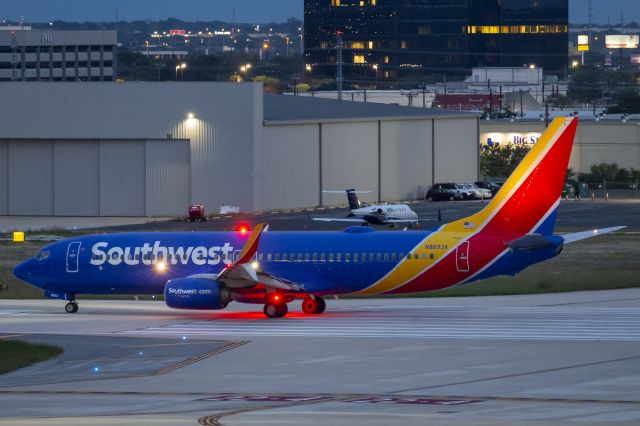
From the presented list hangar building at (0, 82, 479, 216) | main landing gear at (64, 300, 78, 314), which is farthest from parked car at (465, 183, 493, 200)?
main landing gear at (64, 300, 78, 314)

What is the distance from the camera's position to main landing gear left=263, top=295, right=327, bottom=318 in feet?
133

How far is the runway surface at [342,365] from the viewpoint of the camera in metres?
24.2

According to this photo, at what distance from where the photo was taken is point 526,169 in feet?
130

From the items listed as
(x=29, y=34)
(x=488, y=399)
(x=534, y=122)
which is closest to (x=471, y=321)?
(x=488, y=399)

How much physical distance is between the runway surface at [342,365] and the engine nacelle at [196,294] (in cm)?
71

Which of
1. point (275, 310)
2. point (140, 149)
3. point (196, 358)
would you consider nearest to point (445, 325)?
point (275, 310)

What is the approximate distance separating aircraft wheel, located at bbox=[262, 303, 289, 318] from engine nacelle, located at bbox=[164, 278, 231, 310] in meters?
1.52

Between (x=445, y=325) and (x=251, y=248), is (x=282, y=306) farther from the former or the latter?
(x=445, y=325)

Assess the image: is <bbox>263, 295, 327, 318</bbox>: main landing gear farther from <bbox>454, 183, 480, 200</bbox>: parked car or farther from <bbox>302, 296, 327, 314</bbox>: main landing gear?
<bbox>454, 183, 480, 200</bbox>: parked car

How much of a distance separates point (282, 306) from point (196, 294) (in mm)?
2873

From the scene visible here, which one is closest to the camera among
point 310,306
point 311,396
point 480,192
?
point 311,396

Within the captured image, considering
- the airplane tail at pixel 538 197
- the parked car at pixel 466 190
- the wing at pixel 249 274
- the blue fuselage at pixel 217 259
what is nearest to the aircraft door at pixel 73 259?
the blue fuselage at pixel 217 259

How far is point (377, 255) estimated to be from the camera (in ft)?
130

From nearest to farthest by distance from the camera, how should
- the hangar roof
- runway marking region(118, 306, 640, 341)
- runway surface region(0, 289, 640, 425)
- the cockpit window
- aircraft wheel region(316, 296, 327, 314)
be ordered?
runway surface region(0, 289, 640, 425) < runway marking region(118, 306, 640, 341) < aircraft wheel region(316, 296, 327, 314) < the cockpit window < the hangar roof
